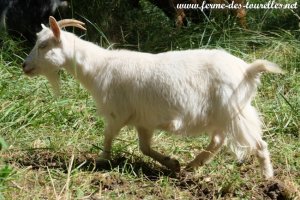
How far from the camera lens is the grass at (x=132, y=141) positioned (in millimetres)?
4152

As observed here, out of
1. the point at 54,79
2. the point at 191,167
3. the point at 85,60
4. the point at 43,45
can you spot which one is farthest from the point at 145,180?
the point at 43,45

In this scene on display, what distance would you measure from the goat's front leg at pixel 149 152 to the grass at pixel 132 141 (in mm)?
65

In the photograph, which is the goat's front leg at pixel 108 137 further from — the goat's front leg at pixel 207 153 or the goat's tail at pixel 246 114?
the goat's tail at pixel 246 114

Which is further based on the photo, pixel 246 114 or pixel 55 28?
pixel 55 28

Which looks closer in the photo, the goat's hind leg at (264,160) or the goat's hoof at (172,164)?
the goat's hind leg at (264,160)

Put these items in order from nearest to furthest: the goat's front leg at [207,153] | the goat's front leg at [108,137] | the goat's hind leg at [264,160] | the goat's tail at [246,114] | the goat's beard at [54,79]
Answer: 1. the goat's tail at [246,114]
2. the goat's hind leg at [264,160]
3. the goat's front leg at [108,137]
4. the goat's front leg at [207,153]
5. the goat's beard at [54,79]

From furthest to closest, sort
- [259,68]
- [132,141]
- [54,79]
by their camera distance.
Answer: [132,141]
[54,79]
[259,68]

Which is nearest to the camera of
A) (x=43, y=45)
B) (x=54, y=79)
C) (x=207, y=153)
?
(x=43, y=45)

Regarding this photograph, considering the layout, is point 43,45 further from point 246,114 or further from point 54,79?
point 246,114

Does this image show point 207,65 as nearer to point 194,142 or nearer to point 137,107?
point 137,107

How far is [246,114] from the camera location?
4223mm

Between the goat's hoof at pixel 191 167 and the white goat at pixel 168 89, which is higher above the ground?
the white goat at pixel 168 89

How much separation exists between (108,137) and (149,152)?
1.04 feet

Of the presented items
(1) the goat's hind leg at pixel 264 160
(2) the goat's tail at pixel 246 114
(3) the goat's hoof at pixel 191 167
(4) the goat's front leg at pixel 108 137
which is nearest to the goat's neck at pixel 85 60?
(4) the goat's front leg at pixel 108 137
